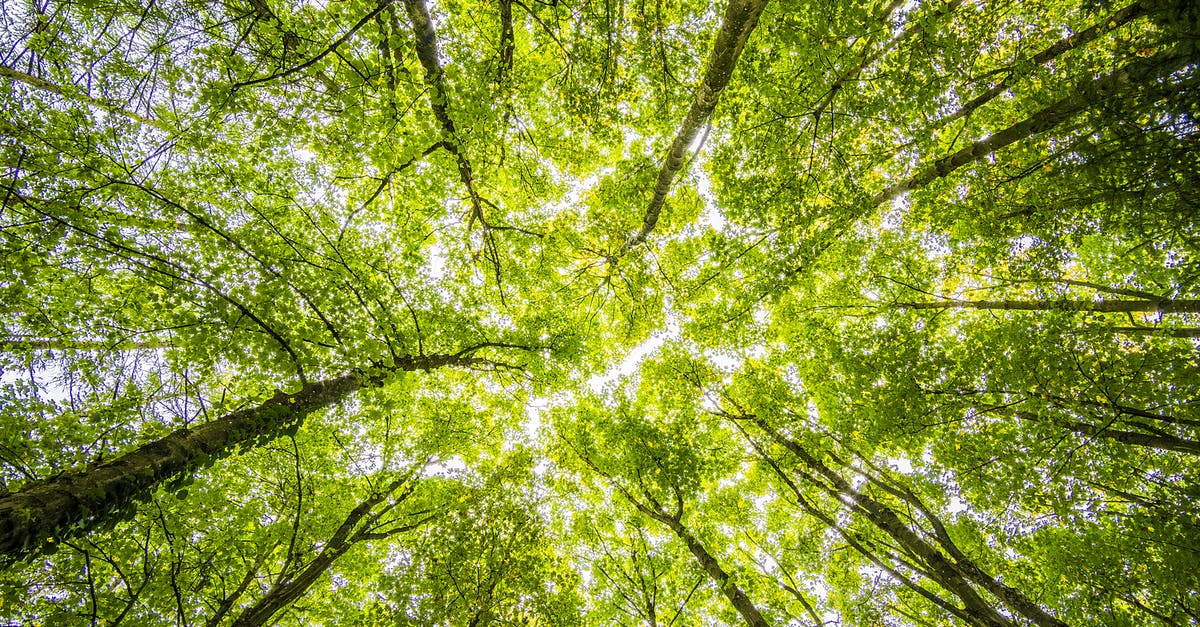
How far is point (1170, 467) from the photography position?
5.80 meters

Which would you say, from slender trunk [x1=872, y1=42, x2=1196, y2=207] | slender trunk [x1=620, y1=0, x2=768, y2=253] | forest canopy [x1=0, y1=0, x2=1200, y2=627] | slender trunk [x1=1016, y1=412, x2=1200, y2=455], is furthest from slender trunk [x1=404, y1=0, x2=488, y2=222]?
slender trunk [x1=1016, y1=412, x2=1200, y2=455]

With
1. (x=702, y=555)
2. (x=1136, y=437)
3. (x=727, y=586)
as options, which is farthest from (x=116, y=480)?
(x=1136, y=437)

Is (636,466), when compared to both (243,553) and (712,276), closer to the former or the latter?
(712,276)

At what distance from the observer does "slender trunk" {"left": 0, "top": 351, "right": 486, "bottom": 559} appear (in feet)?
9.83

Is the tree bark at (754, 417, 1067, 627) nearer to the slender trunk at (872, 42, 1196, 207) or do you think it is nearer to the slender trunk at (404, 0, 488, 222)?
the slender trunk at (872, 42, 1196, 207)

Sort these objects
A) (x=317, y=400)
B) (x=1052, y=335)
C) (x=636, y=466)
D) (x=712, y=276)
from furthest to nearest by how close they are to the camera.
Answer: (x=636, y=466)
(x=712, y=276)
(x=317, y=400)
(x=1052, y=335)

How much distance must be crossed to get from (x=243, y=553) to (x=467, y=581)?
348 centimetres

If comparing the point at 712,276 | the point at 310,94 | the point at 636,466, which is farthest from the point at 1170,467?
the point at 310,94

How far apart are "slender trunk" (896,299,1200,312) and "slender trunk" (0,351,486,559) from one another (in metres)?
11.3

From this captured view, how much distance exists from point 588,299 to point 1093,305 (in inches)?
373

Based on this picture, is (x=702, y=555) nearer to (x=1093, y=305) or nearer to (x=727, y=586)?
(x=727, y=586)

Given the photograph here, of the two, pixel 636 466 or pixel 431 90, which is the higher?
pixel 431 90

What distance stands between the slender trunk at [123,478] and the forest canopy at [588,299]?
0.03 m

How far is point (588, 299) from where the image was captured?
10422 mm
